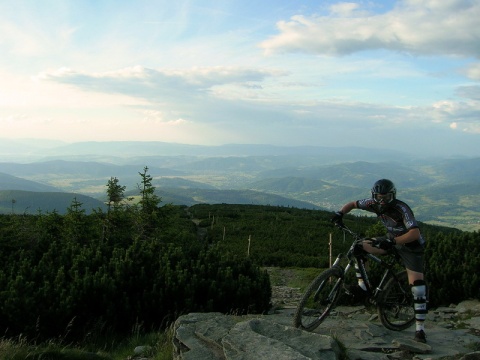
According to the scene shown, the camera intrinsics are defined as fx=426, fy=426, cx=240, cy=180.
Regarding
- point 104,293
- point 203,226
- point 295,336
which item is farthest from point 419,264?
point 203,226

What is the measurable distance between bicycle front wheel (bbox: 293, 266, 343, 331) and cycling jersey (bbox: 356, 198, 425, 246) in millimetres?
1073

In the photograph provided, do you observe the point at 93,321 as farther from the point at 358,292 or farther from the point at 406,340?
the point at 406,340

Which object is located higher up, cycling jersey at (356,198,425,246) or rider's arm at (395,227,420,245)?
cycling jersey at (356,198,425,246)

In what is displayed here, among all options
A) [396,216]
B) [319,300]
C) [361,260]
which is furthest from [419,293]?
[319,300]

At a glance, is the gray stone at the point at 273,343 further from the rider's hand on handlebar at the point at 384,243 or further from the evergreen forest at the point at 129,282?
the evergreen forest at the point at 129,282

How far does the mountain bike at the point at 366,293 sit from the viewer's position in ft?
21.4

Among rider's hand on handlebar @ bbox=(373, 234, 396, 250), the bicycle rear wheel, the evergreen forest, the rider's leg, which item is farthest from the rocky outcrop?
the evergreen forest

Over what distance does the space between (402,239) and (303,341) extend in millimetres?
2228

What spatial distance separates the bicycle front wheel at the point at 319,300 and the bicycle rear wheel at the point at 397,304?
3.38ft

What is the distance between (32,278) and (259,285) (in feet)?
15.5

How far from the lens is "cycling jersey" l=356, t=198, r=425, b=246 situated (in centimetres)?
648

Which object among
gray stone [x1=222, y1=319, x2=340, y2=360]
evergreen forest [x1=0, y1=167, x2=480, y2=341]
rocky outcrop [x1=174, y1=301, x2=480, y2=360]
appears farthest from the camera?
evergreen forest [x1=0, y1=167, x2=480, y2=341]

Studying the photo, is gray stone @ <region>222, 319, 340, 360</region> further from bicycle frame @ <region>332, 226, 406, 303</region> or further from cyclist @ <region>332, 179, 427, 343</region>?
cyclist @ <region>332, 179, 427, 343</region>

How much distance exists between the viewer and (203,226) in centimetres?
4806
